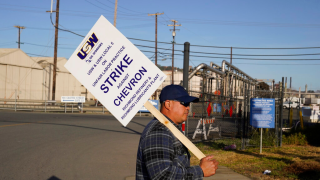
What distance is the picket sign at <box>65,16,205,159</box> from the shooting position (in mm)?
2686

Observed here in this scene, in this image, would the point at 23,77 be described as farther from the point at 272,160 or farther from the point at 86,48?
the point at 86,48

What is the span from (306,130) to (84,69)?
13367 millimetres

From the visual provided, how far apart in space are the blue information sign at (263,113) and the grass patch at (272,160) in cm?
98

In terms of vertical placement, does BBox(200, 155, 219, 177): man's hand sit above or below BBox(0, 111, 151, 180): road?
above

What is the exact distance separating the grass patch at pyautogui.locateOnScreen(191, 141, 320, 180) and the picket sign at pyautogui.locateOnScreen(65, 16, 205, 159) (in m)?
5.53

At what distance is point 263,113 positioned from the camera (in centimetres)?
1069

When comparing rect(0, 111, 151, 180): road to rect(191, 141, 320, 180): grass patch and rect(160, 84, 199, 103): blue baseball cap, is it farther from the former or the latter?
rect(160, 84, 199, 103): blue baseball cap

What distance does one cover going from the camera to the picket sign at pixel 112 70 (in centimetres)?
269

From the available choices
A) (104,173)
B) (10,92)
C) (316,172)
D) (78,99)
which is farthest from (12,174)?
(10,92)

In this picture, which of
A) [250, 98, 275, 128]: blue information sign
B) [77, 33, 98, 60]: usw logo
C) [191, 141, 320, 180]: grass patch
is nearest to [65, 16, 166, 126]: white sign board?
[77, 33, 98, 60]: usw logo

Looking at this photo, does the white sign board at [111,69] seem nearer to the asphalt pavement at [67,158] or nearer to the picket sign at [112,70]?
the picket sign at [112,70]

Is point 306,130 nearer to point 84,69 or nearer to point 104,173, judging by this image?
point 104,173

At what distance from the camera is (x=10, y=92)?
137ft

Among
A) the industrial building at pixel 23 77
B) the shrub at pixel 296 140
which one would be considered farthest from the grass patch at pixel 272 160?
the industrial building at pixel 23 77
